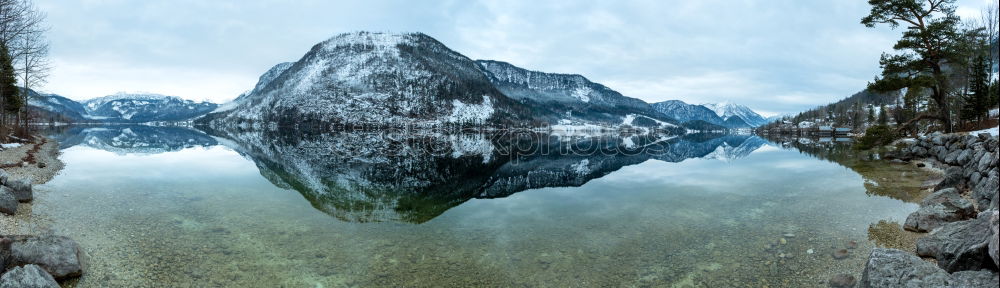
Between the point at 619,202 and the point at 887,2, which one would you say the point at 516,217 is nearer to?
the point at 619,202

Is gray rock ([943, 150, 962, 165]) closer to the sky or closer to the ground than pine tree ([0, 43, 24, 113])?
closer to the ground

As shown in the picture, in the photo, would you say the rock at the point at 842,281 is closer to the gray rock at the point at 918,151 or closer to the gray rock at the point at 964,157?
the gray rock at the point at 964,157

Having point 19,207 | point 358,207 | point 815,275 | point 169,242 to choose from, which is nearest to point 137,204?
point 19,207

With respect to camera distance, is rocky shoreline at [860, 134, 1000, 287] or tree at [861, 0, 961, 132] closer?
rocky shoreline at [860, 134, 1000, 287]

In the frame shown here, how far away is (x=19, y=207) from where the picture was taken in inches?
700

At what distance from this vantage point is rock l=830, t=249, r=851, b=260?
12.6m

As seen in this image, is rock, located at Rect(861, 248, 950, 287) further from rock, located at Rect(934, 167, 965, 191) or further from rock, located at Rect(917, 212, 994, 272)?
rock, located at Rect(934, 167, 965, 191)

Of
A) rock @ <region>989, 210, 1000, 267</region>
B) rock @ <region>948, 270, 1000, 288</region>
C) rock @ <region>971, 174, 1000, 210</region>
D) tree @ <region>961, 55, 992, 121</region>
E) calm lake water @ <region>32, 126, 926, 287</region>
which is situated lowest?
calm lake water @ <region>32, 126, 926, 287</region>

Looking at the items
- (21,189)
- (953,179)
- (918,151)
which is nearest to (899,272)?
(953,179)

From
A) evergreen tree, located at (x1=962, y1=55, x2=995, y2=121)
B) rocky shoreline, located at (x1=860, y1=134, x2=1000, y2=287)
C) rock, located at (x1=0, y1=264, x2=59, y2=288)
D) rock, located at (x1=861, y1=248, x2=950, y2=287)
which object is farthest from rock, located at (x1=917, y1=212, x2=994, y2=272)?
evergreen tree, located at (x1=962, y1=55, x2=995, y2=121)

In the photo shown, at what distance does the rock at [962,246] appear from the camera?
862 centimetres

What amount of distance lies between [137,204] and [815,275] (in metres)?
28.5

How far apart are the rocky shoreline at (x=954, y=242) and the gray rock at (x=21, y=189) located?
30.8 meters

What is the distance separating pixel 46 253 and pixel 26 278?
225cm
